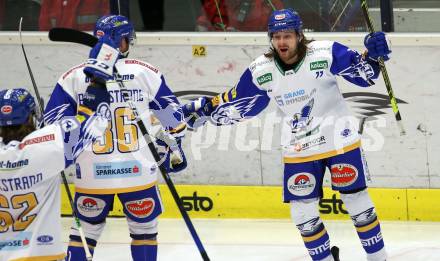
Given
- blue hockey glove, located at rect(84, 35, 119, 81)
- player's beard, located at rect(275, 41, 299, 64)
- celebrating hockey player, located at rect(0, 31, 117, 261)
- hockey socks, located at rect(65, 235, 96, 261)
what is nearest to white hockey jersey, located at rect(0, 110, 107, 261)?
celebrating hockey player, located at rect(0, 31, 117, 261)

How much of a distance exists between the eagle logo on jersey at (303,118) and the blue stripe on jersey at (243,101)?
0.24 meters

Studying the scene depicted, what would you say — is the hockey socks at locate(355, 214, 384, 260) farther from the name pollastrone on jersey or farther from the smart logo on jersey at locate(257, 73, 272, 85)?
the name pollastrone on jersey

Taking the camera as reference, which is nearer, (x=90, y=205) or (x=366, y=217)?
(x=90, y=205)

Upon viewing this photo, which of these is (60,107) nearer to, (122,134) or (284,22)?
(122,134)

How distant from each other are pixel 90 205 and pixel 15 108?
124 cm

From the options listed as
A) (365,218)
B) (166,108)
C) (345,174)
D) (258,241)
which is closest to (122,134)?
(166,108)

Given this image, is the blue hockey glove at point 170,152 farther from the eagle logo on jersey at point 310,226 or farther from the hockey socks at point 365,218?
the hockey socks at point 365,218

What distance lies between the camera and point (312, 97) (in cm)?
598

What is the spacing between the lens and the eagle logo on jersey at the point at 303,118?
19.6ft

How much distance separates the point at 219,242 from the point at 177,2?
1788 mm

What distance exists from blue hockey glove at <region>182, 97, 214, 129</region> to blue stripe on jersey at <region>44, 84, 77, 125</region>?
0.66 meters

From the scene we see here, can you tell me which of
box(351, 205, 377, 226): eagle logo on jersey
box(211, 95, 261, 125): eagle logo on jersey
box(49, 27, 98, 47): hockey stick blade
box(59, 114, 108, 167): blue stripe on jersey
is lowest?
box(351, 205, 377, 226): eagle logo on jersey

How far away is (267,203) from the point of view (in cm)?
776

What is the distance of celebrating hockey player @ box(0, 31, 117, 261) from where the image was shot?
4.65m
